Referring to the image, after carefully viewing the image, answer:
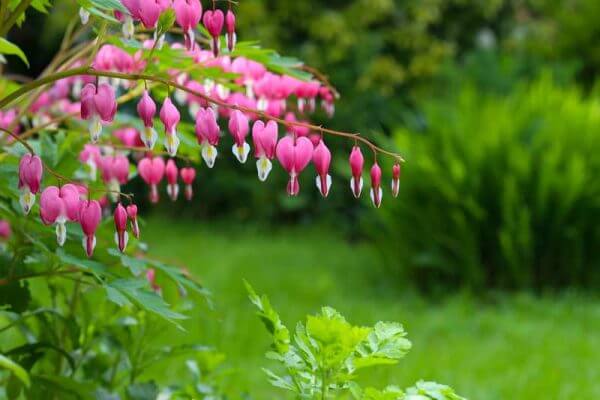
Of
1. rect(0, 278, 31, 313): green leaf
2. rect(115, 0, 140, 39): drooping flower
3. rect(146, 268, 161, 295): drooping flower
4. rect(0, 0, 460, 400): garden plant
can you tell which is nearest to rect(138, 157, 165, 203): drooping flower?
rect(0, 0, 460, 400): garden plant

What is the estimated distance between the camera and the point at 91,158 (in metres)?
2.42

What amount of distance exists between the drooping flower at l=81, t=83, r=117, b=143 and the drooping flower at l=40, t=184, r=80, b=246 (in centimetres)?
12

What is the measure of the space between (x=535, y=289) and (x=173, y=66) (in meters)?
4.05

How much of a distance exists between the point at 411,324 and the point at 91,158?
9.64 ft


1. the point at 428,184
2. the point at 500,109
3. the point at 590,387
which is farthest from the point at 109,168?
the point at 500,109

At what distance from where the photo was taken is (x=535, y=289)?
18.8 ft

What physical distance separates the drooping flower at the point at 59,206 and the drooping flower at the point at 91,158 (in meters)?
0.80

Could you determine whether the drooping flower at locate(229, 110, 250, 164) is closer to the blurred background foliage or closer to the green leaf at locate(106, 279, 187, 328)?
the green leaf at locate(106, 279, 187, 328)

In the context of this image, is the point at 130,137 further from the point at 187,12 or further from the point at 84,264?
the point at 187,12

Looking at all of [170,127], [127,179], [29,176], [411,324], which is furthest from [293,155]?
[411,324]

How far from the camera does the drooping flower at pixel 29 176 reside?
1.54 meters

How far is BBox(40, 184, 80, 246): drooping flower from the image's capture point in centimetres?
155

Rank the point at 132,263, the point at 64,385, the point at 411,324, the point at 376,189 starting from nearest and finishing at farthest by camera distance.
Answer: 1. the point at 376,189
2. the point at 132,263
3. the point at 64,385
4. the point at 411,324

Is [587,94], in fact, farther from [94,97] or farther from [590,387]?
[94,97]
